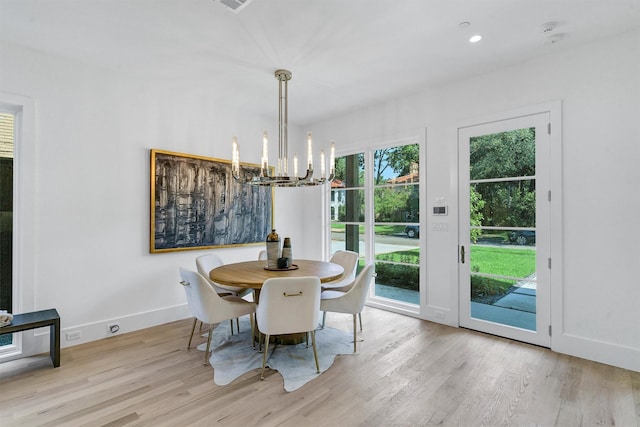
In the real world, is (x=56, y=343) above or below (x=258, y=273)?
below

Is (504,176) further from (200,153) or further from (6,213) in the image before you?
(6,213)

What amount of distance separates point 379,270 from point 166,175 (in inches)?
118

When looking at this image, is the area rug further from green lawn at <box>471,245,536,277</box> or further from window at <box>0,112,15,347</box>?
window at <box>0,112,15,347</box>

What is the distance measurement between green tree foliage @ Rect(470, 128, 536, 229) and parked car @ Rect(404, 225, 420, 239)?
0.71 m

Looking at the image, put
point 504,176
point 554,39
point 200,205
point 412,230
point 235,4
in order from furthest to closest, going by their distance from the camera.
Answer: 1. point 412,230
2. point 200,205
3. point 504,176
4. point 554,39
5. point 235,4

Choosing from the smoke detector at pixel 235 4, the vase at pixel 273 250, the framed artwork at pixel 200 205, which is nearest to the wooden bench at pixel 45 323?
the framed artwork at pixel 200 205

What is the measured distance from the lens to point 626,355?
2650mm

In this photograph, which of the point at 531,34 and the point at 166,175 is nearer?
the point at 531,34

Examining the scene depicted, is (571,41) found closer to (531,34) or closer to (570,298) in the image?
(531,34)

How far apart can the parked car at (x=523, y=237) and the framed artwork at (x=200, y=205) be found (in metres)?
3.14

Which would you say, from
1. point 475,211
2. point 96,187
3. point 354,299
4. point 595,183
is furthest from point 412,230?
point 96,187

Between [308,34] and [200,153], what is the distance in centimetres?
211

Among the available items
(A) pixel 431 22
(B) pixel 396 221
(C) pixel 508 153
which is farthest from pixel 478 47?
(B) pixel 396 221

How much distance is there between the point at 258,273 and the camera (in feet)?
9.83
